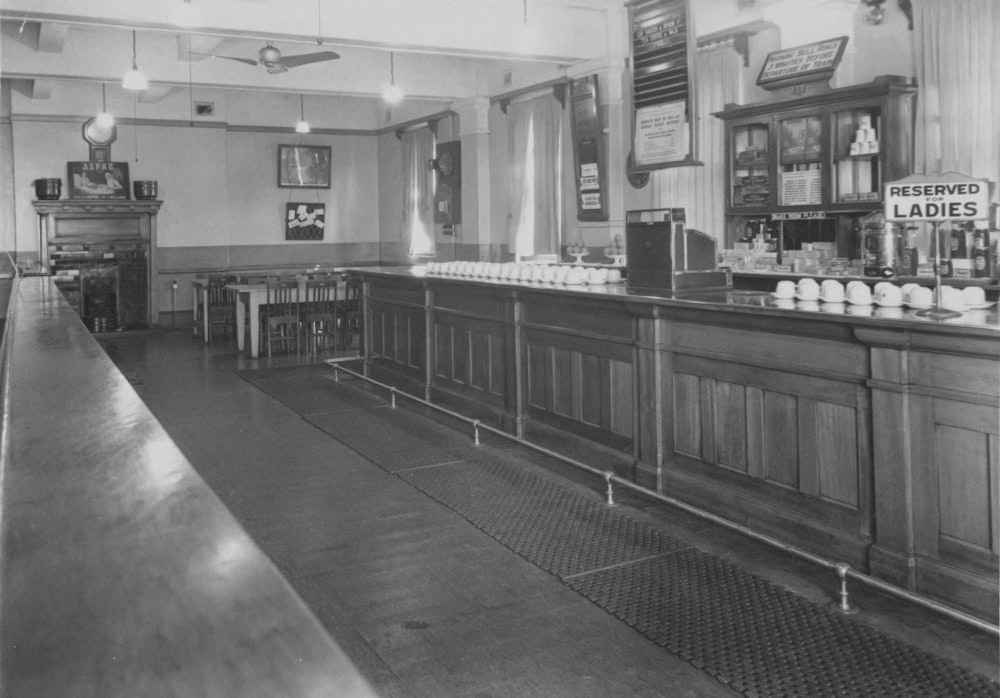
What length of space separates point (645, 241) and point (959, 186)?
1838 mm

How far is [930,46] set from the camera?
685 cm

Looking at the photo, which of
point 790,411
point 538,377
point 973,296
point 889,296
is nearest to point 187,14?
point 538,377

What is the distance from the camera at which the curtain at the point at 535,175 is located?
10977 millimetres

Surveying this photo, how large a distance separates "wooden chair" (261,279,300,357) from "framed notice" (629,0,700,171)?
180 inches

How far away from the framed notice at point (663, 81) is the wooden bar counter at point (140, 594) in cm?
688

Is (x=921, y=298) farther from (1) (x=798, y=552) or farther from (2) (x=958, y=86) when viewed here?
(2) (x=958, y=86)

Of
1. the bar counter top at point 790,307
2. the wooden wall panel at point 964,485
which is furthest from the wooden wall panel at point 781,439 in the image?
the wooden wall panel at point 964,485

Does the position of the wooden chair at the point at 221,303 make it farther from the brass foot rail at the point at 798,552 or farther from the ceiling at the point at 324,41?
the brass foot rail at the point at 798,552

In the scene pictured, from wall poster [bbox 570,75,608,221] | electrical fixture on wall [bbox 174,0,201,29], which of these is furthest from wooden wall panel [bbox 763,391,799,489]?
wall poster [bbox 570,75,608,221]

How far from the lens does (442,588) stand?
3.57 m

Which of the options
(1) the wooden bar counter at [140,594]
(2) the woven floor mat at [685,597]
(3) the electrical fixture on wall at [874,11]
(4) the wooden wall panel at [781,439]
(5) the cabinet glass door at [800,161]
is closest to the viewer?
(1) the wooden bar counter at [140,594]

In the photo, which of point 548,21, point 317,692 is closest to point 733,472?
point 317,692

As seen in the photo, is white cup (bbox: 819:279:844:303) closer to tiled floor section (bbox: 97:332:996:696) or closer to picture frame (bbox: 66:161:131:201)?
tiled floor section (bbox: 97:332:996:696)

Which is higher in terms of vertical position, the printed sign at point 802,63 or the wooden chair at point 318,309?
the printed sign at point 802,63
